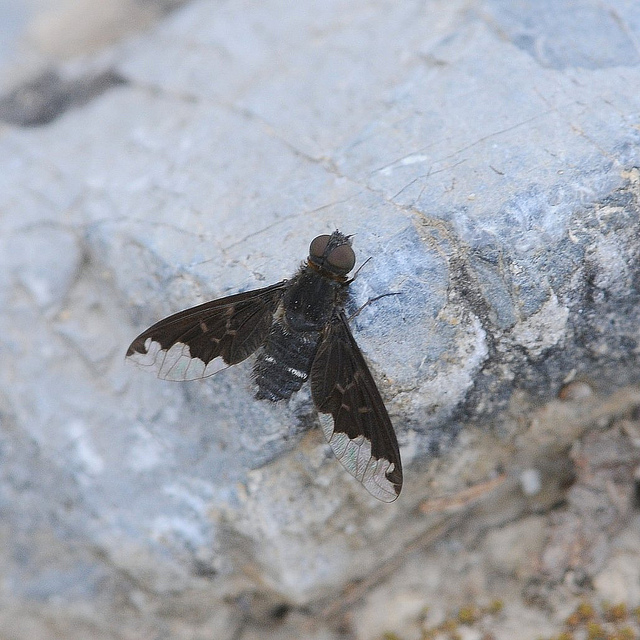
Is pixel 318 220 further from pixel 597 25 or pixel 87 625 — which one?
pixel 87 625

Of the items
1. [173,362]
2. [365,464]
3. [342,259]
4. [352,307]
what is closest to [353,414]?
[365,464]

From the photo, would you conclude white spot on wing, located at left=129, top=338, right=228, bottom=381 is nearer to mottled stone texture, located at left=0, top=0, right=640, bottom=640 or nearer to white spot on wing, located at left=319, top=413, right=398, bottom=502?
mottled stone texture, located at left=0, top=0, right=640, bottom=640

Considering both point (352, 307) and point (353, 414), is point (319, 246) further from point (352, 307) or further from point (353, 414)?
point (353, 414)

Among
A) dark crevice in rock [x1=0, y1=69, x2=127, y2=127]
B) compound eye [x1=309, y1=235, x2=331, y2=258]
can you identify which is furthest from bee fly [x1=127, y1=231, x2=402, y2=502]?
dark crevice in rock [x1=0, y1=69, x2=127, y2=127]

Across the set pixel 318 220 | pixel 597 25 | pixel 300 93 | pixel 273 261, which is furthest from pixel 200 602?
pixel 597 25

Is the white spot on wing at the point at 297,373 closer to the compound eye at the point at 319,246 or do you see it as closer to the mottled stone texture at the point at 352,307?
the mottled stone texture at the point at 352,307

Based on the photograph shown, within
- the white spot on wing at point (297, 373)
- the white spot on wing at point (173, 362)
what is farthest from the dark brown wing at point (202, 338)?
the white spot on wing at point (297, 373)

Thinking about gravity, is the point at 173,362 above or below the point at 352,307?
below
